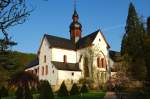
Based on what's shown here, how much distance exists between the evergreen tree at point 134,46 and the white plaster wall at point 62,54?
1116 cm

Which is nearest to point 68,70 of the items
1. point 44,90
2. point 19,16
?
point 44,90

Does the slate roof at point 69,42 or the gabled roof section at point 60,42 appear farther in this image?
the slate roof at point 69,42

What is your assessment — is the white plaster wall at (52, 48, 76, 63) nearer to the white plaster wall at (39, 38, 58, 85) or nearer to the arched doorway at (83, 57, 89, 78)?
the white plaster wall at (39, 38, 58, 85)

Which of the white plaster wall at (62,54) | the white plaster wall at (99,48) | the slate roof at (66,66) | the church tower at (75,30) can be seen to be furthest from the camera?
the church tower at (75,30)

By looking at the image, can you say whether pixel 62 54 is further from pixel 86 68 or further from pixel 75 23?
pixel 75 23

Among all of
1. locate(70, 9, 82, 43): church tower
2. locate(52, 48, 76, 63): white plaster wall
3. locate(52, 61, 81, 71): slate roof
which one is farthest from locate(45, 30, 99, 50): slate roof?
locate(52, 61, 81, 71): slate roof

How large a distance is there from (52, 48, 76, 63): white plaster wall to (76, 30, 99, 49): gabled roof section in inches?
86.2

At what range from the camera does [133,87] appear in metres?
39.0

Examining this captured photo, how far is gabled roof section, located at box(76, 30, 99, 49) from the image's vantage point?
63.0 m

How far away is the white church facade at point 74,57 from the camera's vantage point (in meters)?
60.7

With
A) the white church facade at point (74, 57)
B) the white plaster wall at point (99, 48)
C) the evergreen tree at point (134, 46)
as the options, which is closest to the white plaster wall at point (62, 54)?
the white church facade at point (74, 57)

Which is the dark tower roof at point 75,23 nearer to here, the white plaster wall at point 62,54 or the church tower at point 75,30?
the church tower at point 75,30

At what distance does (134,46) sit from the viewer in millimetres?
50000

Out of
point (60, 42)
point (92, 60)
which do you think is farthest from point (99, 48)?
point (60, 42)
